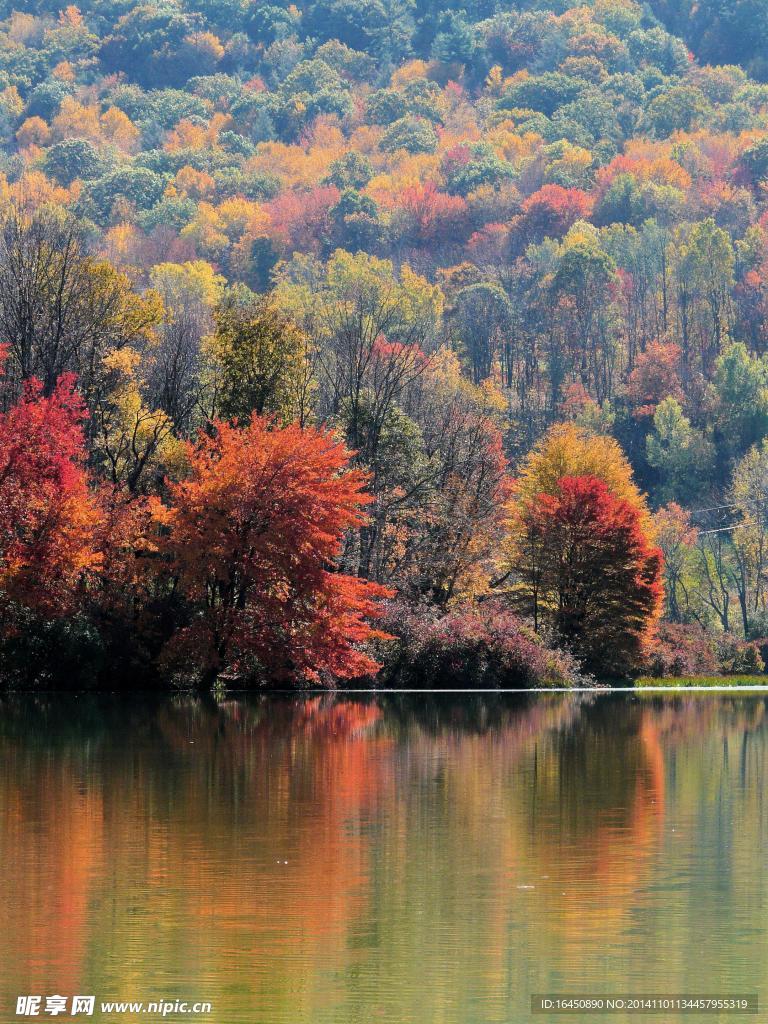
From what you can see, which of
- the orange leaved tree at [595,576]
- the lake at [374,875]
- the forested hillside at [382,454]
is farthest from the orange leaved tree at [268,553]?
the lake at [374,875]

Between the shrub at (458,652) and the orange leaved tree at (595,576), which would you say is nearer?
the shrub at (458,652)

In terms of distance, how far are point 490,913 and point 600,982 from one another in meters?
2.10

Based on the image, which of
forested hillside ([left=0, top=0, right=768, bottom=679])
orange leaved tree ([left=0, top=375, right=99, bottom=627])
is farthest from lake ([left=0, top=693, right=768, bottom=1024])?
forested hillside ([left=0, top=0, right=768, bottom=679])

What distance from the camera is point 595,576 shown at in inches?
2256

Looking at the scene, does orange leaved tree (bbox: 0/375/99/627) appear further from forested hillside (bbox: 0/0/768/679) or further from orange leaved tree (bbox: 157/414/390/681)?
orange leaved tree (bbox: 157/414/390/681)

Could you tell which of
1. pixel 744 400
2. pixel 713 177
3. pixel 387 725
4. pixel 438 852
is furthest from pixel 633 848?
pixel 713 177

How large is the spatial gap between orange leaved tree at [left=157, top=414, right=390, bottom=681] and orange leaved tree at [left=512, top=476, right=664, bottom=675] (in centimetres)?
1477

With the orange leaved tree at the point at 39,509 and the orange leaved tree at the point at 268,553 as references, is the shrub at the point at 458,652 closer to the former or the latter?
the orange leaved tree at the point at 268,553

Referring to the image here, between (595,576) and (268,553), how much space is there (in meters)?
17.7

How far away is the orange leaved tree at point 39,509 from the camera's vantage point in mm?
40562

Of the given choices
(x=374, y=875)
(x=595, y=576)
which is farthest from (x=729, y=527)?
(x=374, y=875)

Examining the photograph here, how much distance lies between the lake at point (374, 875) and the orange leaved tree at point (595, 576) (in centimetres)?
2956

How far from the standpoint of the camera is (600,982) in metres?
10.7

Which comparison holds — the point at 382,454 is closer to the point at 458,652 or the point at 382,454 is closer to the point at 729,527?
the point at 458,652
